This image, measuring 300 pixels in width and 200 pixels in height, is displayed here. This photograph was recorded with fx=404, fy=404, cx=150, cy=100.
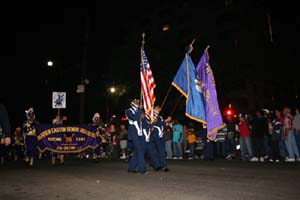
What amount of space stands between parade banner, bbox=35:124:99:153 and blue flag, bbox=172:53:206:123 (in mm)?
4489

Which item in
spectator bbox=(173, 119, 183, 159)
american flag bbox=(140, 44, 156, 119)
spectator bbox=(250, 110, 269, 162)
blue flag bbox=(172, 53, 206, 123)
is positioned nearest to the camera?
american flag bbox=(140, 44, 156, 119)

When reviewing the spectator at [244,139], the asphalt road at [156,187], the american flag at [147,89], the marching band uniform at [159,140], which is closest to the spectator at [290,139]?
the spectator at [244,139]

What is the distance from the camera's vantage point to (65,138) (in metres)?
15.8

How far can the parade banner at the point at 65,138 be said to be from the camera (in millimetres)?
15109

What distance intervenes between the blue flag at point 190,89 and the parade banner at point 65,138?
4.49 m

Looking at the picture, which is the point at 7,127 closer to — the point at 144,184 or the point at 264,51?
the point at 144,184

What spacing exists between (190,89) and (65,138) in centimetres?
541

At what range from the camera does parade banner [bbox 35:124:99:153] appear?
15109mm

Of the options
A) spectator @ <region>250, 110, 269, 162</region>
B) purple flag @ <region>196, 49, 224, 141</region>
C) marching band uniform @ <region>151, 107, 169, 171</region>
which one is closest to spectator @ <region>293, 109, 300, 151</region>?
spectator @ <region>250, 110, 269, 162</region>

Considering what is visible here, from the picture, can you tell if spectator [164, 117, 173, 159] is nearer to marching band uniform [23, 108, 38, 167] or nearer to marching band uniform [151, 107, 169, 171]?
marching band uniform [151, 107, 169, 171]

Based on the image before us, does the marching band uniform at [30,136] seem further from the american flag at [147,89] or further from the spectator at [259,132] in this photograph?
the spectator at [259,132]

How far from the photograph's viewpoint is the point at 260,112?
15523mm

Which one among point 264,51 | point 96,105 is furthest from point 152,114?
point 96,105

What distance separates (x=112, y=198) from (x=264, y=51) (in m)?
23.1
